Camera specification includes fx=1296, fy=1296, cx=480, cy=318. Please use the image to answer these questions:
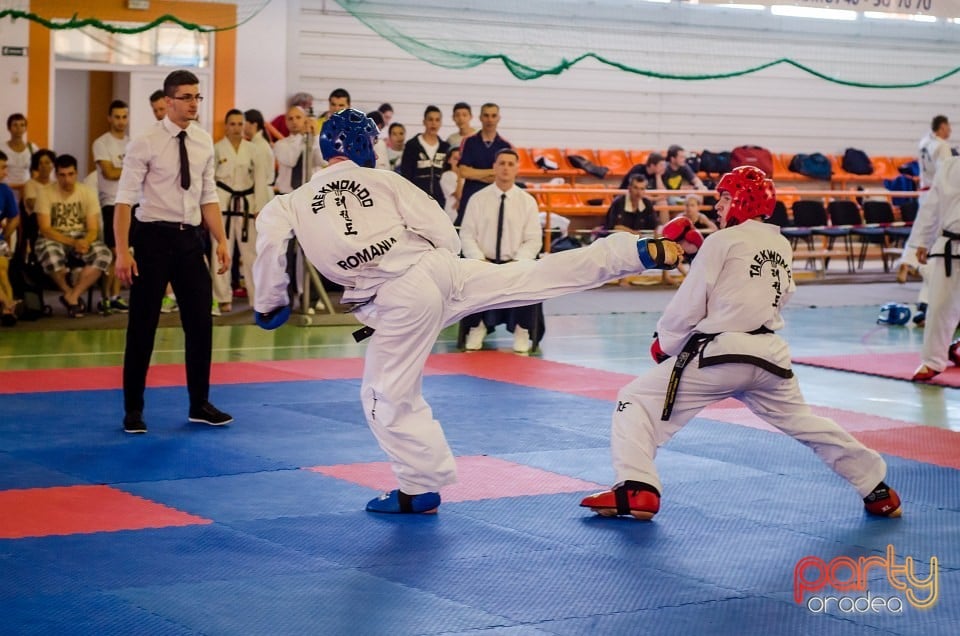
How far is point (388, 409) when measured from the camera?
518 centimetres

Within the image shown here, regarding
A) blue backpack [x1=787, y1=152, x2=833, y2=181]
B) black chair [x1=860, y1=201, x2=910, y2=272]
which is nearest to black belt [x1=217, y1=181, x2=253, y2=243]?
black chair [x1=860, y1=201, x2=910, y2=272]

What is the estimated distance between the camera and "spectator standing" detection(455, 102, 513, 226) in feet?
37.5

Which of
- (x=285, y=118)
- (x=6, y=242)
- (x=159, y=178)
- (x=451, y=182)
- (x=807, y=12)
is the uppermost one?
(x=807, y=12)

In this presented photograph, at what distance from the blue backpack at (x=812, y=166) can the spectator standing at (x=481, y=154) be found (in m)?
9.95

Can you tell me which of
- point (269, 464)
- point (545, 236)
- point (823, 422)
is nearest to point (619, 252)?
point (823, 422)

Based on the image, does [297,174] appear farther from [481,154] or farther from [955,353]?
[955,353]

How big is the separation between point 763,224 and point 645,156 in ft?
46.6

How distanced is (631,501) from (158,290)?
9.82ft

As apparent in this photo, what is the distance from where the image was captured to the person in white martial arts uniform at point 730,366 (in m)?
5.25

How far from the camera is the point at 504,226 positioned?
1011cm

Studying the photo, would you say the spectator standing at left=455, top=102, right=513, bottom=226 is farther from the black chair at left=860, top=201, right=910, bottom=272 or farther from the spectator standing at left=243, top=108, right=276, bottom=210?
the black chair at left=860, top=201, right=910, bottom=272

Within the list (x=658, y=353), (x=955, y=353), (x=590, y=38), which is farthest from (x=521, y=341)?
(x=658, y=353)

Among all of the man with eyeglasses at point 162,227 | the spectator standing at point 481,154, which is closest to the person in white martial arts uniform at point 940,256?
the spectator standing at point 481,154

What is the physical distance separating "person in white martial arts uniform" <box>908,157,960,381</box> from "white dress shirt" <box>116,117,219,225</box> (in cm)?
513
